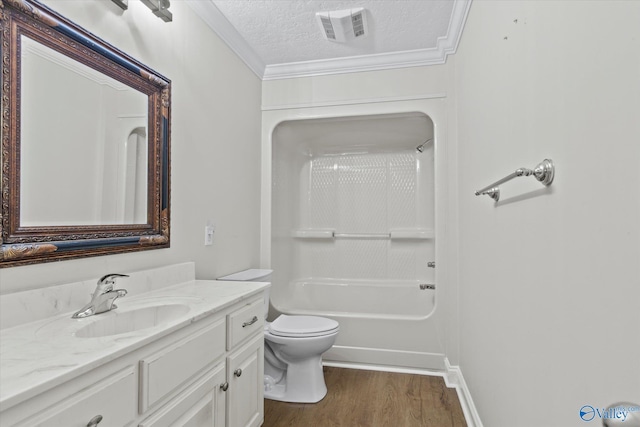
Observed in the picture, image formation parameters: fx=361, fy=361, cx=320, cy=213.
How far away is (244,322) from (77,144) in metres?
0.95

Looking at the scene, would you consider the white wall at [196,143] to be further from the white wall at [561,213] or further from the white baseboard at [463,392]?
the white baseboard at [463,392]

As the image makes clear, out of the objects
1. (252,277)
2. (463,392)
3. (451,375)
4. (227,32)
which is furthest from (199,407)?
(227,32)

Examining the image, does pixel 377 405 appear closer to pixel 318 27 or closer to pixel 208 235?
pixel 208 235

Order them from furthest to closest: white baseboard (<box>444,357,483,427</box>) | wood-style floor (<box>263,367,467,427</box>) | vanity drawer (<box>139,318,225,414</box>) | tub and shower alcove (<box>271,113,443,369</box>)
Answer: tub and shower alcove (<box>271,113,443,369</box>) → wood-style floor (<box>263,367,467,427</box>) → white baseboard (<box>444,357,483,427</box>) → vanity drawer (<box>139,318,225,414</box>)

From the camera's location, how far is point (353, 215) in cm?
370

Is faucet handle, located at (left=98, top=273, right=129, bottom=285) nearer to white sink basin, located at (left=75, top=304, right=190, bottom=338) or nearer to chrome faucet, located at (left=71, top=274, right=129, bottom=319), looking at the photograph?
chrome faucet, located at (left=71, top=274, right=129, bottom=319)

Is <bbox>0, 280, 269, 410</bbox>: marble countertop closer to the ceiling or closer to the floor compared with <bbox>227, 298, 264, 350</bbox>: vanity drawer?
closer to the ceiling

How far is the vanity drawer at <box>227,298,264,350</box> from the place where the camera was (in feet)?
4.77

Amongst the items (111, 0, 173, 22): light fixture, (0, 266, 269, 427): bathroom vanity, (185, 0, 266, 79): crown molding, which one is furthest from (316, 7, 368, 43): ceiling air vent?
(0, 266, 269, 427): bathroom vanity

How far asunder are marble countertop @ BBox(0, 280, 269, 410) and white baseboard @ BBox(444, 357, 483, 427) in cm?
141

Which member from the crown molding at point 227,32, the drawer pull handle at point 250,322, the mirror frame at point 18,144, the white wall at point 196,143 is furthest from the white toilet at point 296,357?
the crown molding at point 227,32

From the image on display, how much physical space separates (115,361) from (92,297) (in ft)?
1.52

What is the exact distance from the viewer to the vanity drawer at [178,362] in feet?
3.25

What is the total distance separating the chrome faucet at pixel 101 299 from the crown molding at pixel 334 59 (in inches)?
62.2
